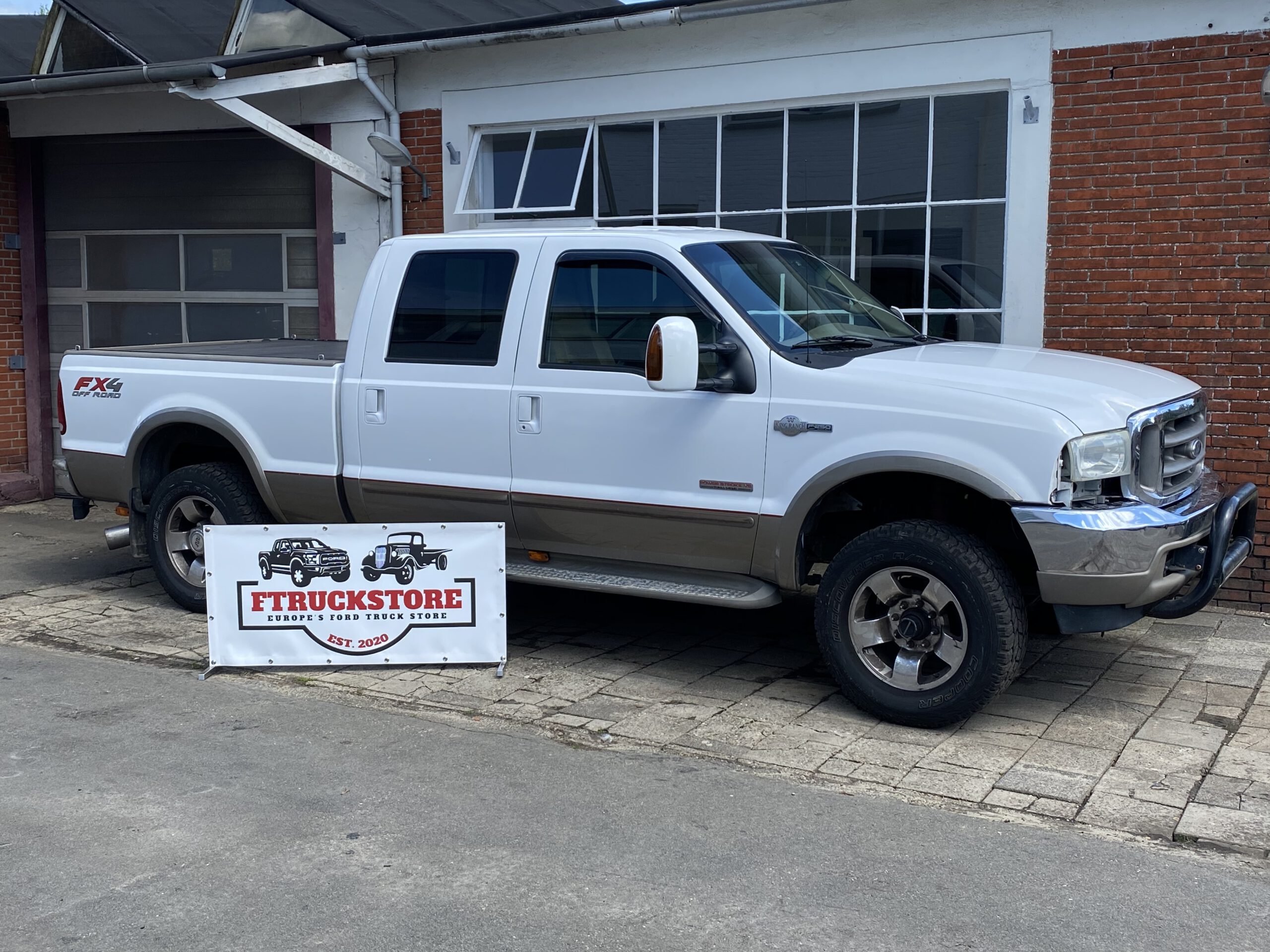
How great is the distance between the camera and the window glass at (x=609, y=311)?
20.2 ft

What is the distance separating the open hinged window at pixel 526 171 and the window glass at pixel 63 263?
427 cm

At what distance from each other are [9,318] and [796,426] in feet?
30.3

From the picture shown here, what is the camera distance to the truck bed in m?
7.29

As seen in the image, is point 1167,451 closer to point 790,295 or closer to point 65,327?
point 790,295

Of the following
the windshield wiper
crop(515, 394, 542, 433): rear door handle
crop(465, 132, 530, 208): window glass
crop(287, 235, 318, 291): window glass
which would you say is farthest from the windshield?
crop(287, 235, 318, 291): window glass

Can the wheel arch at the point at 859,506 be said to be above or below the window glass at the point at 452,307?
below

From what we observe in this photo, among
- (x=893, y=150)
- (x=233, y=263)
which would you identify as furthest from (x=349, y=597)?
(x=233, y=263)

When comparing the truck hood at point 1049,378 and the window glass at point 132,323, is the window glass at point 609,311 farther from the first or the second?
the window glass at point 132,323

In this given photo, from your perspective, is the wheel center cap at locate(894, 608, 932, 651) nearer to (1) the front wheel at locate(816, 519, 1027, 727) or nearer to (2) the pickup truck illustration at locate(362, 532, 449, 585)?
(1) the front wheel at locate(816, 519, 1027, 727)

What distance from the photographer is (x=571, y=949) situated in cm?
369

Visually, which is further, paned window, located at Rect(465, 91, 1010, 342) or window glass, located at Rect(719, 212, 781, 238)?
window glass, located at Rect(719, 212, 781, 238)

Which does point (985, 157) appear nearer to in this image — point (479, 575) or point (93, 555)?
point (479, 575)

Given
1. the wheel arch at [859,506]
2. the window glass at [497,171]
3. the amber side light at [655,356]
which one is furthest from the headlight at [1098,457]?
the window glass at [497,171]

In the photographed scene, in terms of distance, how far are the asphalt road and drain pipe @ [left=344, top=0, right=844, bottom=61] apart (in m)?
5.40
